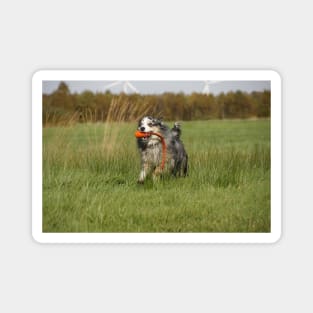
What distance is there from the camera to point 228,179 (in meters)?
7.72

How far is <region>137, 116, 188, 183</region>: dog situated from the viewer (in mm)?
7684

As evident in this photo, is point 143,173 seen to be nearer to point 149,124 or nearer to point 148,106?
point 149,124

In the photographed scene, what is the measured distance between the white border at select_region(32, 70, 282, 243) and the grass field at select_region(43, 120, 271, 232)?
44 millimetres

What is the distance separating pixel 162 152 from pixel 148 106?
1.20ft

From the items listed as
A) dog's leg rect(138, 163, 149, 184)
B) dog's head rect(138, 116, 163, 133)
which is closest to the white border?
dog's head rect(138, 116, 163, 133)

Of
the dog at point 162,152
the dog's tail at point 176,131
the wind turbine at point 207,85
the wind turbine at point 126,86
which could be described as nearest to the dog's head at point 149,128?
the dog at point 162,152

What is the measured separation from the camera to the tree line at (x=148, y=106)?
7.62 metres

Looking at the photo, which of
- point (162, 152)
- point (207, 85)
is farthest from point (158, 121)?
point (207, 85)

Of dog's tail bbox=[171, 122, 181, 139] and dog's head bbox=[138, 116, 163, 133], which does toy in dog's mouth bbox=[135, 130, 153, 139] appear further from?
dog's tail bbox=[171, 122, 181, 139]

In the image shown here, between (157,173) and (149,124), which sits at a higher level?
(149,124)
